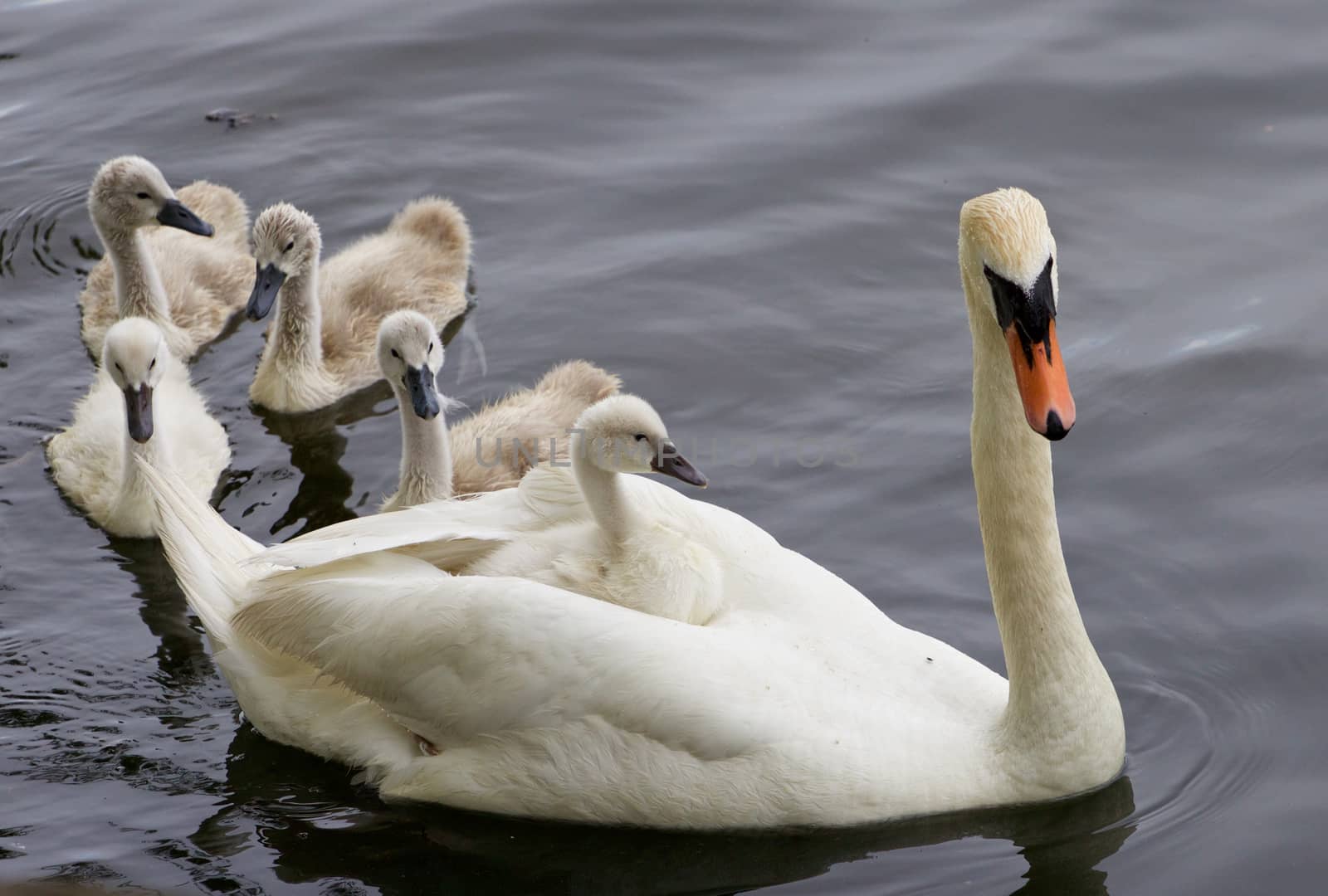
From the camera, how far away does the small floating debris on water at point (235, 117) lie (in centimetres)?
1048

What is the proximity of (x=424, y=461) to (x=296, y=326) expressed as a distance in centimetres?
140

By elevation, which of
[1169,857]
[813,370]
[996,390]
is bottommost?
[1169,857]

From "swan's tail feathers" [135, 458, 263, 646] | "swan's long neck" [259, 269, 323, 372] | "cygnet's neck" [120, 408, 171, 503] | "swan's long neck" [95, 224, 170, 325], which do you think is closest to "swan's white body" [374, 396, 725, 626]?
"swan's tail feathers" [135, 458, 263, 646]

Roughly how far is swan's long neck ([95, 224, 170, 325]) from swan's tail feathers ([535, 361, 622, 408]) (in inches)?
78.8

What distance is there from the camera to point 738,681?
493cm

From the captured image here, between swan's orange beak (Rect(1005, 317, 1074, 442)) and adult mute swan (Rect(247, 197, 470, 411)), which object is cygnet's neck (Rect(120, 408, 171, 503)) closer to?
adult mute swan (Rect(247, 197, 470, 411))

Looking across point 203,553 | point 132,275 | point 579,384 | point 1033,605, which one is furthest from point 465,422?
point 1033,605

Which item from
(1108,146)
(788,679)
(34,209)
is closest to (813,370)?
(1108,146)

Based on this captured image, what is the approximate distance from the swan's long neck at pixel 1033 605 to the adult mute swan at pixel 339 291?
390 cm

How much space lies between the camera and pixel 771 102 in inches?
403

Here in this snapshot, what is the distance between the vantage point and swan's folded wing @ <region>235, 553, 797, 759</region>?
4.89 meters

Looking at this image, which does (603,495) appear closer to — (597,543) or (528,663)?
(597,543)

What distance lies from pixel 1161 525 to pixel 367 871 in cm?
328

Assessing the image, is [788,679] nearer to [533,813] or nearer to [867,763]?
[867,763]
